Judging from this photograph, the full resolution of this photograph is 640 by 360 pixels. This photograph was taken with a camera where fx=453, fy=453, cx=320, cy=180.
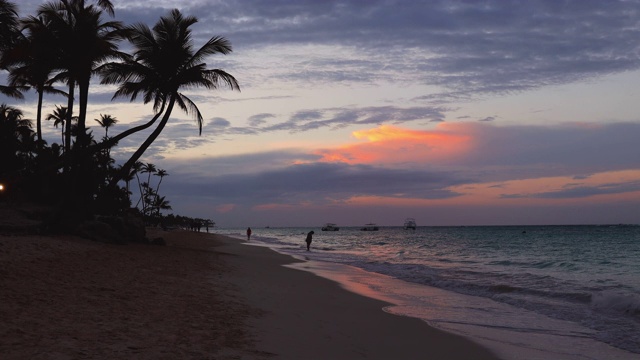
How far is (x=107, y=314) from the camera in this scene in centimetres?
722

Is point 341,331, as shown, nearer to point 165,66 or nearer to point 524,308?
point 524,308

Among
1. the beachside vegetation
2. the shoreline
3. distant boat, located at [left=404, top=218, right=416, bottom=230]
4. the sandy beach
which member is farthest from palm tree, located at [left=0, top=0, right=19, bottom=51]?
distant boat, located at [left=404, top=218, right=416, bottom=230]

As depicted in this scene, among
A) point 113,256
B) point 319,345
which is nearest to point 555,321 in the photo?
point 319,345

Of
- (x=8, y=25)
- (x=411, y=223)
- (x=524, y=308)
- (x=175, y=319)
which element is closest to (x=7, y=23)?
(x=8, y=25)

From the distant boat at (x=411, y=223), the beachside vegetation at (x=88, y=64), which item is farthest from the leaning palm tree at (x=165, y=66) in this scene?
the distant boat at (x=411, y=223)

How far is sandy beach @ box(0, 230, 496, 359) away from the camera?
19.1 feet

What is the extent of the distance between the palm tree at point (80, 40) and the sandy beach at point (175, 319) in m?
11.2

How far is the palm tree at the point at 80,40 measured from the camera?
2189 cm

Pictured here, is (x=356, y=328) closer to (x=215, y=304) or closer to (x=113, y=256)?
(x=215, y=304)

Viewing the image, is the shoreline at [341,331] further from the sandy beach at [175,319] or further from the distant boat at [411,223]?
the distant boat at [411,223]

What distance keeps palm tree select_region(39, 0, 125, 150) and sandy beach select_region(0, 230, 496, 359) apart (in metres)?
11.2

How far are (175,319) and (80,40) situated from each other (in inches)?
763

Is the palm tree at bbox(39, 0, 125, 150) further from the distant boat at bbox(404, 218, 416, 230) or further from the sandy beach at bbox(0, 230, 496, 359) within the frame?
the distant boat at bbox(404, 218, 416, 230)

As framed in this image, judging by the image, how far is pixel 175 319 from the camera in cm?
770
